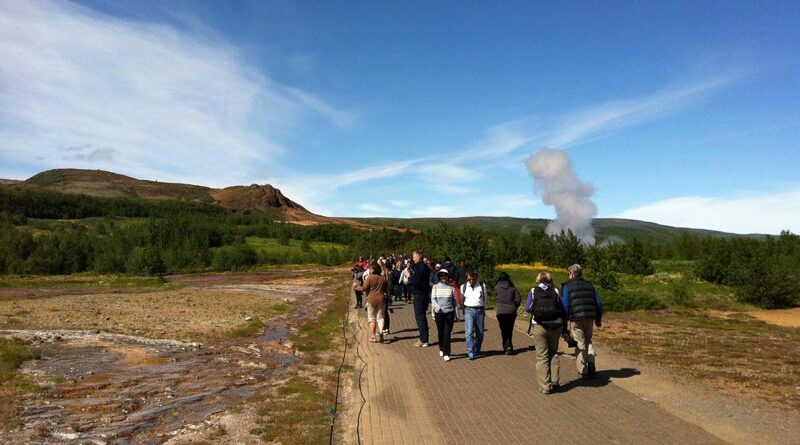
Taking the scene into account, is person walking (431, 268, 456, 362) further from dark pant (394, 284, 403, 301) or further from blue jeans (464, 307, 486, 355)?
dark pant (394, 284, 403, 301)

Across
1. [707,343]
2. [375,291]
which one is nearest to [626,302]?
[707,343]

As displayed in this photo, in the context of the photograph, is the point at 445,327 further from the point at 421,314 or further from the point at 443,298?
the point at 421,314

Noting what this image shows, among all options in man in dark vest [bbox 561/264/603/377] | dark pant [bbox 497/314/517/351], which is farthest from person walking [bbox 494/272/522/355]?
man in dark vest [bbox 561/264/603/377]

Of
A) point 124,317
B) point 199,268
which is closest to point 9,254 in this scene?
point 199,268

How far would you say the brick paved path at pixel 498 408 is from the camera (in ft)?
21.8

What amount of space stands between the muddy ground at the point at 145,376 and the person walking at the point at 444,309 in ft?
11.1

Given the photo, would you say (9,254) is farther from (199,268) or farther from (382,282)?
(382,282)

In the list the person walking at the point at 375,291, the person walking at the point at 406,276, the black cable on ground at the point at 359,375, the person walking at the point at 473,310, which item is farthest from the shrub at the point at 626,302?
the person walking at the point at 473,310

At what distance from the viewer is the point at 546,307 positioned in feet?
28.7

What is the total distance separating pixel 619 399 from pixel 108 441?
7.44 metres

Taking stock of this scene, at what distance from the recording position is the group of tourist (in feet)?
28.7

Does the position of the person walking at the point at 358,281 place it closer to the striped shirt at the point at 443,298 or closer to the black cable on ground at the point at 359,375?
the black cable on ground at the point at 359,375

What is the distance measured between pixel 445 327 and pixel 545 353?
3353 millimetres

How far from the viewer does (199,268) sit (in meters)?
79.3
